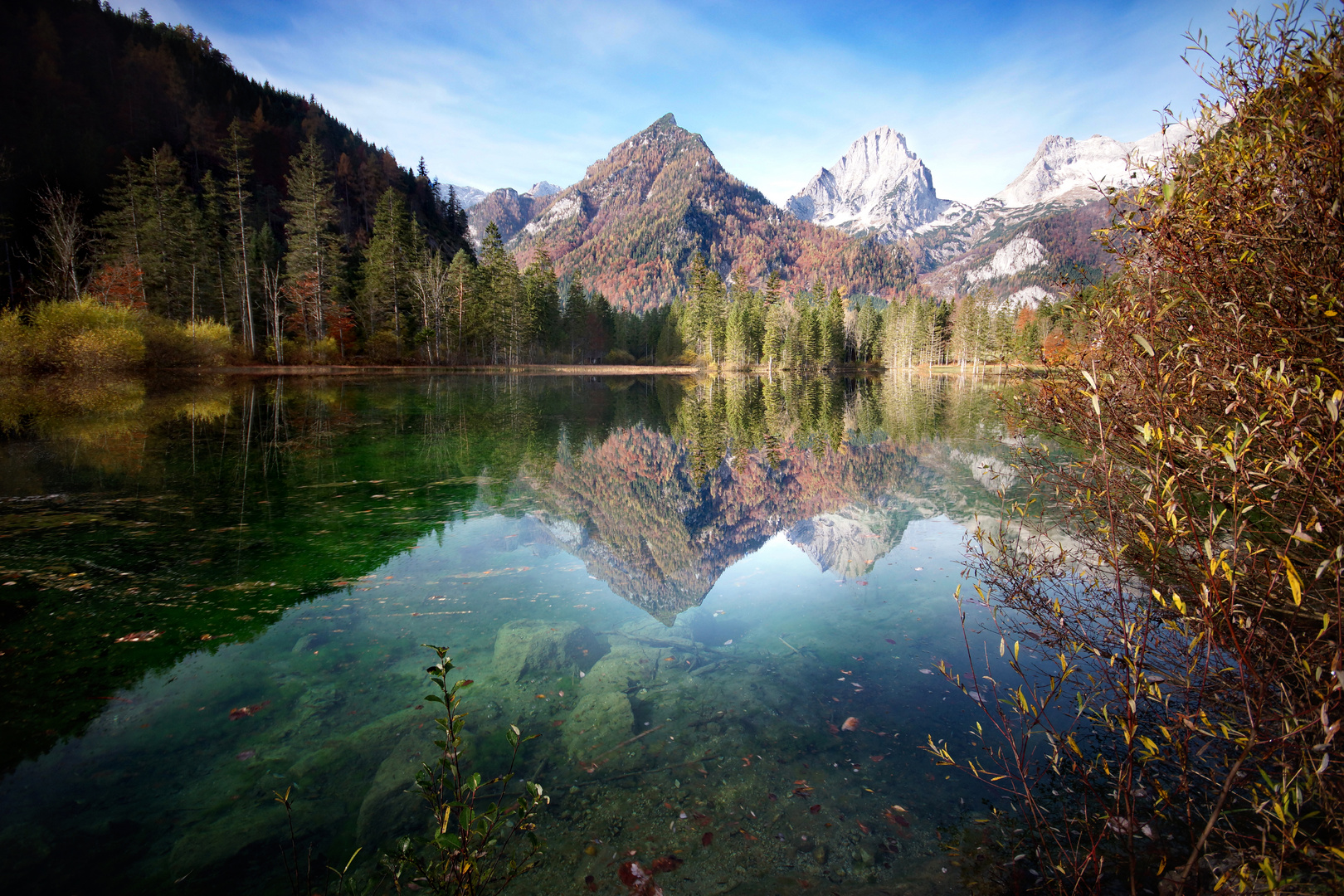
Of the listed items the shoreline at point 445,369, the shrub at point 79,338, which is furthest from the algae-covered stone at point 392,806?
the shoreline at point 445,369

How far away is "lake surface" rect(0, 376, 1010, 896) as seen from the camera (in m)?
3.40

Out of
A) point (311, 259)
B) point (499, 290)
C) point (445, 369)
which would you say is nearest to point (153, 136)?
point (311, 259)

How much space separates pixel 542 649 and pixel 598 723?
1411mm

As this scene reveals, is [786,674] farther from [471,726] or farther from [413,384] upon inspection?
[413,384]

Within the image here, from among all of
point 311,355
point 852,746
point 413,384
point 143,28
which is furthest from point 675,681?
point 143,28

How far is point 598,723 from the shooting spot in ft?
15.1

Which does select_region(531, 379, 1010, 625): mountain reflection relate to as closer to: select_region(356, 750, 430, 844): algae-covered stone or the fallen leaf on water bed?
select_region(356, 750, 430, 844): algae-covered stone

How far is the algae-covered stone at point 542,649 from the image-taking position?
17.6ft

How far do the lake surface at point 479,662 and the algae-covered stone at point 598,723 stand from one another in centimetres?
3

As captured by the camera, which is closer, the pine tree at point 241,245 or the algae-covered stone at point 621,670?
the algae-covered stone at point 621,670

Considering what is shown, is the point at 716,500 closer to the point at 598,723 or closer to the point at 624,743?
the point at 598,723

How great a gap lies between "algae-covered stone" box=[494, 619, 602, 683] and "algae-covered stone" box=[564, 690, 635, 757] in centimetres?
58

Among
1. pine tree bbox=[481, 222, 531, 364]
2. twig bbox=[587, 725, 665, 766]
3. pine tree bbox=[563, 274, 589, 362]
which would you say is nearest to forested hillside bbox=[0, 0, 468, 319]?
pine tree bbox=[481, 222, 531, 364]

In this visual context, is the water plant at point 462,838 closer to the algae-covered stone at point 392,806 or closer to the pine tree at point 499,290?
the algae-covered stone at point 392,806
